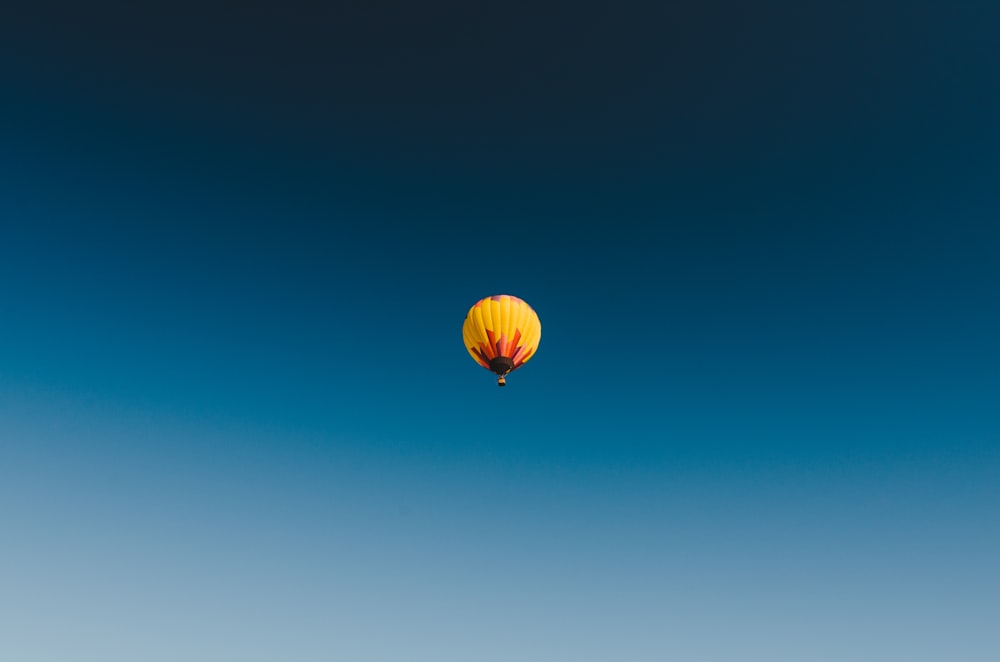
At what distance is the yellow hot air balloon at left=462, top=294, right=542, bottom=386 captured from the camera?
28.2 m

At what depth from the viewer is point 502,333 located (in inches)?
1106

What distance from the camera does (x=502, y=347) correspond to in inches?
1113

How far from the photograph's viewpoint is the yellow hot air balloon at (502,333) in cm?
2823
